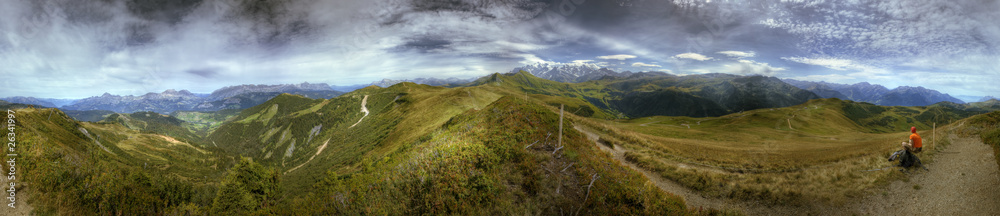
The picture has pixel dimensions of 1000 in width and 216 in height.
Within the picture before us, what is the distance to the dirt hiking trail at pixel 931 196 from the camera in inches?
467

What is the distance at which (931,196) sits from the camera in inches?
496

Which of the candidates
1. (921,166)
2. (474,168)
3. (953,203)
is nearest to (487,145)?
(474,168)

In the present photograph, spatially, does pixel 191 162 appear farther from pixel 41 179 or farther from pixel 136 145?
pixel 41 179

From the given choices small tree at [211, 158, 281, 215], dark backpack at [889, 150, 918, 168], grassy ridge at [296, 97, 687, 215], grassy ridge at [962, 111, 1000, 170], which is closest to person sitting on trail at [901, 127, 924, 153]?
dark backpack at [889, 150, 918, 168]

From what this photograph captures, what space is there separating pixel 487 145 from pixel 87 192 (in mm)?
25091

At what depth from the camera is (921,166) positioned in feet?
48.9

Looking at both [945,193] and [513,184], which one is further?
[945,193]

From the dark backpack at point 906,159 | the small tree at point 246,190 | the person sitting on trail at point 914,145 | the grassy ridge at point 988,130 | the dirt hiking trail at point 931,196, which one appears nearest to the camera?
the dirt hiking trail at point 931,196

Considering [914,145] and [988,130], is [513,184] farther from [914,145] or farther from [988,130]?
[988,130]

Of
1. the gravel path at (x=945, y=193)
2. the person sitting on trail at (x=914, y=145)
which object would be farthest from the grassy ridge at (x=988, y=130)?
the person sitting on trail at (x=914, y=145)

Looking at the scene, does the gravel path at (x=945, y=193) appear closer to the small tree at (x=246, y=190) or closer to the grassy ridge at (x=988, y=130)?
the grassy ridge at (x=988, y=130)

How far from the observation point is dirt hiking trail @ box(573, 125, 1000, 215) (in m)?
11.9

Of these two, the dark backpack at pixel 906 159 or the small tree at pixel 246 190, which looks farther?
the small tree at pixel 246 190

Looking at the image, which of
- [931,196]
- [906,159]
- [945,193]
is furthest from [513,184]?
[906,159]
